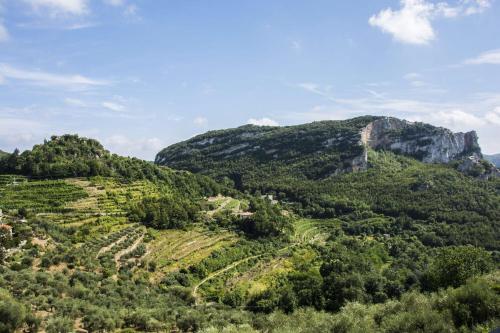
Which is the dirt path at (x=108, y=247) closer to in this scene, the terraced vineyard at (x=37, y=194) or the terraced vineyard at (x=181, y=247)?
the terraced vineyard at (x=181, y=247)

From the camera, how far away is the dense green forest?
39.1 m

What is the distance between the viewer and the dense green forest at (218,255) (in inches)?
1538

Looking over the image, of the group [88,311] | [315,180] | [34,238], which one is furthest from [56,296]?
[315,180]

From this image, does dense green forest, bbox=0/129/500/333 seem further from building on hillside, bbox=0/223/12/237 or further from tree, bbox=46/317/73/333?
building on hillside, bbox=0/223/12/237

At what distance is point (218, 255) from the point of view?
79.2 m

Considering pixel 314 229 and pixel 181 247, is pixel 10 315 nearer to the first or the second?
pixel 181 247

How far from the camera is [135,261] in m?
66.6

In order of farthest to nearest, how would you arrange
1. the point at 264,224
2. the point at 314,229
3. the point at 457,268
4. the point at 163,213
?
the point at 314,229 < the point at 264,224 < the point at 163,213 < the point at 457,268

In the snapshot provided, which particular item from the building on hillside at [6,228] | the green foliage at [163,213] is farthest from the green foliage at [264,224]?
the building on hillside at [6,228]

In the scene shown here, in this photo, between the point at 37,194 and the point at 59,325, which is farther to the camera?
the point at 37,194

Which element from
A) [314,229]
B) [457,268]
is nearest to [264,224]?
[314,229]

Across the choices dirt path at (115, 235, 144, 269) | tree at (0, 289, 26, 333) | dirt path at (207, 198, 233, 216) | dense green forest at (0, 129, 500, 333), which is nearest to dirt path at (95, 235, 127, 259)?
dense green forest at (0, 129, 500, 333)

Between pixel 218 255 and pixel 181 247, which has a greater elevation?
pixel 181 247

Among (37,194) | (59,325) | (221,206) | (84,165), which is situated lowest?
(59,325)
